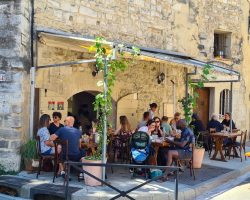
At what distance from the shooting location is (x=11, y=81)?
7.55m

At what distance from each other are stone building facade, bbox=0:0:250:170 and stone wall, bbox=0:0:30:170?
0.02m

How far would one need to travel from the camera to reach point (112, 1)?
33.1 feet

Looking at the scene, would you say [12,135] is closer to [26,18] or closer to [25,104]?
[25,104]

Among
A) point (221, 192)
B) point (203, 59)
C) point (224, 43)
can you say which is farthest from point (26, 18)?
point (224, 43)

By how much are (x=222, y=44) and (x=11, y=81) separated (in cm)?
Answer: 921

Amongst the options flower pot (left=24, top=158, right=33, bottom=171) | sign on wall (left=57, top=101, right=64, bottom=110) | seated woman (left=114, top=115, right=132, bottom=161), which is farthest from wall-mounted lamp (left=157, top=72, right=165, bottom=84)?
flower pot (left=24, top=158, right=33, bottom=171)

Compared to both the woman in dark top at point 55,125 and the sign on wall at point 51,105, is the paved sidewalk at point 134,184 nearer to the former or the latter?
the woman in dark top at point 55,125

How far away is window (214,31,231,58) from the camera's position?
1441cm

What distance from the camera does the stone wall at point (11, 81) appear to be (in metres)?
7.50

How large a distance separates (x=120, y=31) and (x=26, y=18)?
10.2 ft

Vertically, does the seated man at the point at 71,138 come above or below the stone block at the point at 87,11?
below

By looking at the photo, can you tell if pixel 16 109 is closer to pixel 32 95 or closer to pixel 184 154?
pixel 32 95

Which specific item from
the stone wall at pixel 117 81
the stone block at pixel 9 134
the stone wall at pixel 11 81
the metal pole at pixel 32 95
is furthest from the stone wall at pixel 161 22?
the stone block at pixel 9 134

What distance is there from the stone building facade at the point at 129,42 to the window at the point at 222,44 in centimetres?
4
